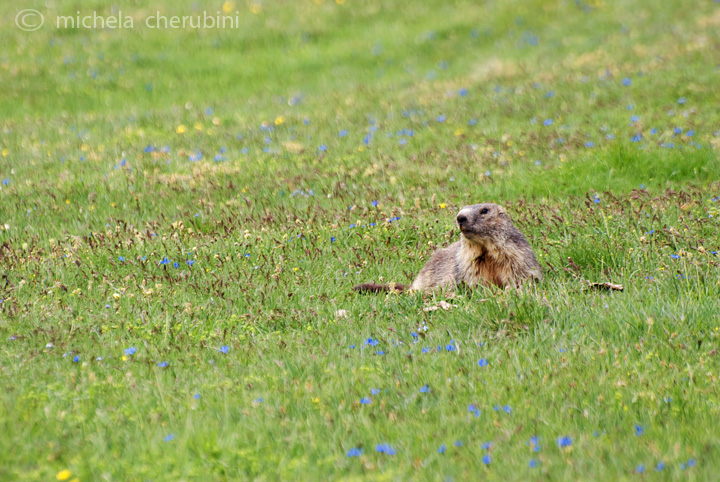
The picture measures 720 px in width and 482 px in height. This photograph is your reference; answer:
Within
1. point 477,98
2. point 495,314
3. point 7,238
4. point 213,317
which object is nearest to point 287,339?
point 213,317

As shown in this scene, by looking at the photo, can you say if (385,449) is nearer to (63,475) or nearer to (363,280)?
(63,475)

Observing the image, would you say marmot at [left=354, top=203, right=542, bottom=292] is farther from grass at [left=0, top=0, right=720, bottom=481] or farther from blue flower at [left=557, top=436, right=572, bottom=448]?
blue flower at [left=557, top=436, right=572, bottom=448]

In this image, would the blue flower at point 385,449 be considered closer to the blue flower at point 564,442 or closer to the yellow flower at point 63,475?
the blue flower at point 564,442

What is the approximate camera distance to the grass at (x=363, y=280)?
4.14 metres

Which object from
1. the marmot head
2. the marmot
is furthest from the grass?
the marmot head

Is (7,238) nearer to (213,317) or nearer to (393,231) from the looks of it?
(213,317)

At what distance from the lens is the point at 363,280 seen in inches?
280

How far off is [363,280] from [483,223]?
4.03 ft

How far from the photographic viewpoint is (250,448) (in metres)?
4.11

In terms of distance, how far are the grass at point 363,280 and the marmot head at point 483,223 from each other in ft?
2.00

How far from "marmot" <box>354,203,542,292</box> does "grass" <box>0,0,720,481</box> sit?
276mm

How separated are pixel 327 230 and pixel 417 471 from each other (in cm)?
444

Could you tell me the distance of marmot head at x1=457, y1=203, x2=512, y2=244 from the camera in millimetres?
6605

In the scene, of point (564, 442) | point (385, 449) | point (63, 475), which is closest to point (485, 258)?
point (564, 442)
